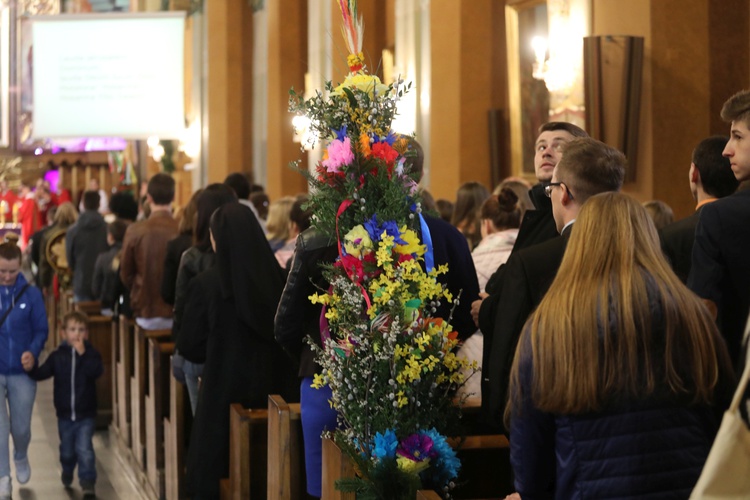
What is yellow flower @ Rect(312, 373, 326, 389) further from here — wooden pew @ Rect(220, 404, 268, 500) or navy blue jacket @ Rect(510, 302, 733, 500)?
wooden pew @ Rect(220, 404, 268, 500)

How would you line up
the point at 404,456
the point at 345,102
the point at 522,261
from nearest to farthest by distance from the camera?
the point at 522,261
the point at 404,456
the point at 345,102

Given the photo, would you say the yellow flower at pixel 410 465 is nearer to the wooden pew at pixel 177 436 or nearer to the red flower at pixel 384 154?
the red flower at pixel 384 154

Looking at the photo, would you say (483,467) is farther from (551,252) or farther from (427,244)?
(551,252)

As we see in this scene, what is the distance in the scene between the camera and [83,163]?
35.2 metres

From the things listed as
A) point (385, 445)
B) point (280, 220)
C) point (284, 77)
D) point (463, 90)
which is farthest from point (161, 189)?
point (284, 77)

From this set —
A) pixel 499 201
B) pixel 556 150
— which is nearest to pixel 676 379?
pixel 556 150

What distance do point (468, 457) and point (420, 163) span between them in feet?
3.66

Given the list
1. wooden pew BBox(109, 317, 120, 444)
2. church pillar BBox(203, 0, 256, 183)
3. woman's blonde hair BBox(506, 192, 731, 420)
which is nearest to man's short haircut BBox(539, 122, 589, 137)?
→ woman's blonde hair BBox(506, 192, 731, 420)

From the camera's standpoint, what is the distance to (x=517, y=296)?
12.0ft

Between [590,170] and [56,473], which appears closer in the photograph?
[590,170]

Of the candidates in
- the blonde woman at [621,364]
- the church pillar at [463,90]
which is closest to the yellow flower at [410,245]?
the blonde woman at [621,364]

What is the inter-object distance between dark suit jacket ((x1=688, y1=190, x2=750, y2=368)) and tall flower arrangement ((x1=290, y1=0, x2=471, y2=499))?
0.88 meters

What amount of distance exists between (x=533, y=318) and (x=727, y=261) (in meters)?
1.20

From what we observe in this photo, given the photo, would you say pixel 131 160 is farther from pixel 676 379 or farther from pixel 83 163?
pixel 676 379
